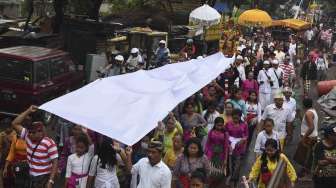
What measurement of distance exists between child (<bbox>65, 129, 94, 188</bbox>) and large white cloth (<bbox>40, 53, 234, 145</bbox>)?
0.50 m

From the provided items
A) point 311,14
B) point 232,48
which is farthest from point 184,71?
point 311,14

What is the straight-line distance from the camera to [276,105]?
34.3 feet

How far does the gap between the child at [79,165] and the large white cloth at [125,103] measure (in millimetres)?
503

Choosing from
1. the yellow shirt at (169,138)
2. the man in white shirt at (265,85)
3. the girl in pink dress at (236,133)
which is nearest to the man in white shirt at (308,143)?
the girl in pink dress at (236,133)

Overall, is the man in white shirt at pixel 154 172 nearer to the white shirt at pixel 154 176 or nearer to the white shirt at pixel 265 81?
the white shirt at pixel 154 176

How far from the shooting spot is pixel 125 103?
277 inches

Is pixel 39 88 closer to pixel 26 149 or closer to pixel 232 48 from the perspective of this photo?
pixel 26 149

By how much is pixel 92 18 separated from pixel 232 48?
19.3ft

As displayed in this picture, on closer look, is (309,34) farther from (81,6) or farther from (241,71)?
(241,71)

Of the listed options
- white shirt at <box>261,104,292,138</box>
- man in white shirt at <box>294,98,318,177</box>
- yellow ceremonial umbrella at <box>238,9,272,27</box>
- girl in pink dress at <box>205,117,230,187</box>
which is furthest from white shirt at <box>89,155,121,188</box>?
yellow ceremonial umbrella at <box>238,9,272,27</box>

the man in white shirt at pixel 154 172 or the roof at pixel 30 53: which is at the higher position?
the roof at pixel 30 53

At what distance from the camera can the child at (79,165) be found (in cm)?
690

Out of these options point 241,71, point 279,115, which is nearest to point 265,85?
point 241,71

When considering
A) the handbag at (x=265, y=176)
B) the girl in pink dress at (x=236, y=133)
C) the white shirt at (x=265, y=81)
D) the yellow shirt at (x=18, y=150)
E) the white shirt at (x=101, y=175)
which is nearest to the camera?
the white shirt at (x=101, y=175)
